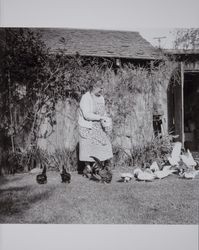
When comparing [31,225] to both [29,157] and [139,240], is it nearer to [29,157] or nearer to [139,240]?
[139,240]

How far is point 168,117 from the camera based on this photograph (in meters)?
7.97

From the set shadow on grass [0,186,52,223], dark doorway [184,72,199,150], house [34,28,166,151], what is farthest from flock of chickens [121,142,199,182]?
dark doorway [184,72,199,150]

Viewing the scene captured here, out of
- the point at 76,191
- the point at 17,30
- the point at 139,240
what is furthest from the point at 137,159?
the point at 17,30

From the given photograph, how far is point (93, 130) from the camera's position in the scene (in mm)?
5629

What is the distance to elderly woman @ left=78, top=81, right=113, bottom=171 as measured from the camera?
5586mm

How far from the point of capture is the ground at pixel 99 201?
4352mm

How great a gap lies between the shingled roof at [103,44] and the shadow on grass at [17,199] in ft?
7.72

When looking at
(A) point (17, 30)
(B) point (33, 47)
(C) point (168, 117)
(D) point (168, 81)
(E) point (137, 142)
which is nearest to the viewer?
(A) point (17, 30)

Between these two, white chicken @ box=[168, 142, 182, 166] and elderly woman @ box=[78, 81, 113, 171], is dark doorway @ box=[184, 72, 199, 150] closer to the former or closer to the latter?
white chicken @ box=[168, 142, 182, 166]

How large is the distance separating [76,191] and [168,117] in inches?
138

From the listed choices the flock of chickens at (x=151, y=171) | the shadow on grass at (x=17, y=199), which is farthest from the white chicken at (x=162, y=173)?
the shadow on grass at (x=17, y=199)

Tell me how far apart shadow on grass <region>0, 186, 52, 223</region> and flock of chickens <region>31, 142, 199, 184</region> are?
0.40m

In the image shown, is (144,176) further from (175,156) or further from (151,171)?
(175,156)

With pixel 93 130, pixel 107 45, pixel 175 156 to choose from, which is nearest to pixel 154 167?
pixel 175 156
